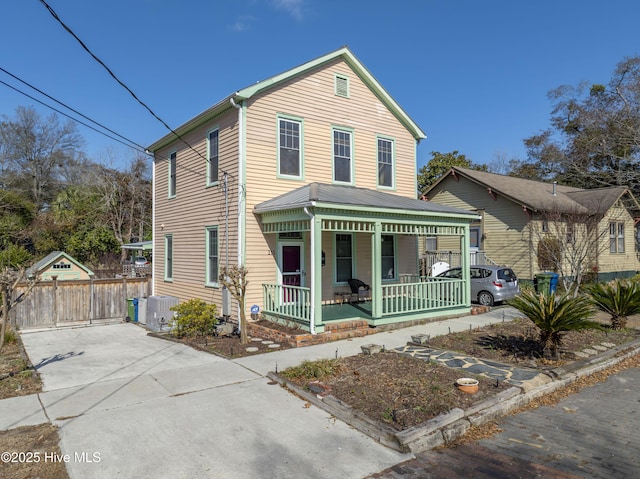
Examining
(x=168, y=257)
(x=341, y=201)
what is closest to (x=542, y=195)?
(x=341, y=201)

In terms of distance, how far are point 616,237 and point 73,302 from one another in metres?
28.0

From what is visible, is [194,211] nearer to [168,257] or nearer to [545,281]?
[168,257]

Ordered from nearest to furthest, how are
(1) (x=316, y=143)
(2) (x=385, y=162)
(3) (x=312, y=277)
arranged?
(3) (x=312, y=277) < (1) (x=316, y=143) < (2) (x=385, y=162)

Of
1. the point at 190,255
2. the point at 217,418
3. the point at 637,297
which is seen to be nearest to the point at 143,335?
the point at 190,255

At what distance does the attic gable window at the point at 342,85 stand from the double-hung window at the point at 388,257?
5.12 meters

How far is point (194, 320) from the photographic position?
1030 cm

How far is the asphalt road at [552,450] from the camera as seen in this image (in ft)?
13.3

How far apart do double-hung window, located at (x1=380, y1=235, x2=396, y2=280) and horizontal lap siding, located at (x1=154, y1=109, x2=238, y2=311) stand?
18.4 feet

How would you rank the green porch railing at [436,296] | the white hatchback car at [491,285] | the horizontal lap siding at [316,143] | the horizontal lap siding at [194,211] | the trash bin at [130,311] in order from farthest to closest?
the white hatchback car at [491,285], the trash bin at [130,311], the green porch railing at [436,296], the horizontal lap siding at [194,211], the horizontal lap siding at [316,143]

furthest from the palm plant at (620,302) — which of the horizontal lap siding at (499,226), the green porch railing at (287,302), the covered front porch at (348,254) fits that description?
the horizontal lap siding at (499,226)

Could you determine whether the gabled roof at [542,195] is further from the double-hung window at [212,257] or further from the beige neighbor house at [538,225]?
the double-hung window at [212,257]

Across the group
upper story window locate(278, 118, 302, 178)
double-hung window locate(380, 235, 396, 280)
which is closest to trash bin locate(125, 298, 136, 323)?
upper story window locate(278, 118, 302, 178)

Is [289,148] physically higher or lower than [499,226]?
higher

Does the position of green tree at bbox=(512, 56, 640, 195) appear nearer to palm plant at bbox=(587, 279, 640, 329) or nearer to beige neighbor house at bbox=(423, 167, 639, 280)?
beige neighbor house at bbox=(423, 167, 639, 280)
